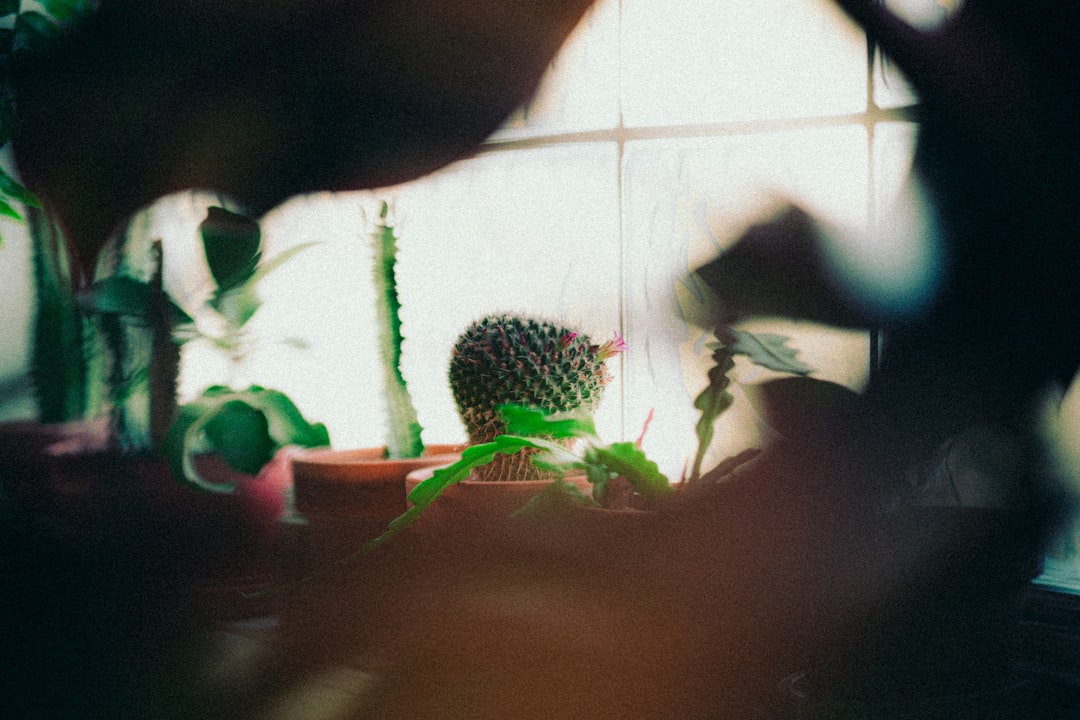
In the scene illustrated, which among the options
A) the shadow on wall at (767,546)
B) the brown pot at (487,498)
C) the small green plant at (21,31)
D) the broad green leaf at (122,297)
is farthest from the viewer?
the small green plant at (21,31)

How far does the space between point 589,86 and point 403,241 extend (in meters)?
0.31

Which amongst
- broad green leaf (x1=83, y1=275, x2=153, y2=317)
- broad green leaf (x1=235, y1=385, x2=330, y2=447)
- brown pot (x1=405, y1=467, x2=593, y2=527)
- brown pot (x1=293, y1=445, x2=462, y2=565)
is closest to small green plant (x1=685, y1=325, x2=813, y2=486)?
brown pot (x1=405, y1=467, x2=593, y2=527)

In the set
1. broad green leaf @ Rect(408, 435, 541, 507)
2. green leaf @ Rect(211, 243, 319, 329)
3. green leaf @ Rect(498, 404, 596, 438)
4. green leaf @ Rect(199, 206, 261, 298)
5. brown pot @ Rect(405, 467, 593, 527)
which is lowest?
brown pot @ Rect(405, 467, 593, 527)

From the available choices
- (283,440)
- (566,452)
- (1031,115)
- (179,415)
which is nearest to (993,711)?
(566,452)

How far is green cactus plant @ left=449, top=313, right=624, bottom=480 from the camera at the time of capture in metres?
0.70

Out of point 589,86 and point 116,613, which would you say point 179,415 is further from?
point 589,86

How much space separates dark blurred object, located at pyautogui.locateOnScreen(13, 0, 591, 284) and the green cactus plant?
1.12 feet

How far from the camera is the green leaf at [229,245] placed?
2.78ft

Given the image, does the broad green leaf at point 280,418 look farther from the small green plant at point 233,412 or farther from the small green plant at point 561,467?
the small green plant at point 561,467

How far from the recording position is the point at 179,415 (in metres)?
0.80

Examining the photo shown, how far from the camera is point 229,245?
855 millimetres

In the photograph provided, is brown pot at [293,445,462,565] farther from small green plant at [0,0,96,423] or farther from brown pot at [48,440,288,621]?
small green plant at [0,0,96,423]

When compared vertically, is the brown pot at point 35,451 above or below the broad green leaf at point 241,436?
below

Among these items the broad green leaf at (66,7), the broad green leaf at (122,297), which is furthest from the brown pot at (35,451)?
the broad green leaf at (66,7)
